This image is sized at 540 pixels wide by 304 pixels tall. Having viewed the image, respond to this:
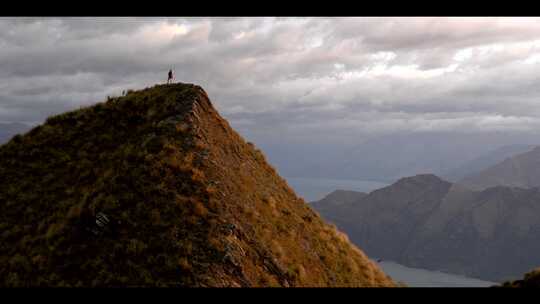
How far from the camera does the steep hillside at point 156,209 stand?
26672 mm

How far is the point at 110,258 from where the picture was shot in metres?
26.4

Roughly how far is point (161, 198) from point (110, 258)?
584cm

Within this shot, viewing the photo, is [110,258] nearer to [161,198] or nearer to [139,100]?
[161,198]

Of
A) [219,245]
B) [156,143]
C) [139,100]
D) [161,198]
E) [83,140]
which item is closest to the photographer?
[219,245]

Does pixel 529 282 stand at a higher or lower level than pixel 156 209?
lower

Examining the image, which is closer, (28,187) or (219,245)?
(219,245)

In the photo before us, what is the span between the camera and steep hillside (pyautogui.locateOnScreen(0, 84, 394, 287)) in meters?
26.7

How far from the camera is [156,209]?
30.1 m

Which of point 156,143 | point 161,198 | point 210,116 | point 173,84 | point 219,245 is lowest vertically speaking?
point 219,245

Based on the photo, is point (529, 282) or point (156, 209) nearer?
point (529, 282)

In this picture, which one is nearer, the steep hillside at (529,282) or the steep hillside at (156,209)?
the steep hillside at (529,282)

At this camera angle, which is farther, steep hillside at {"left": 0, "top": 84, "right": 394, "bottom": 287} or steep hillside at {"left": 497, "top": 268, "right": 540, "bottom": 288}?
steep hillside at {"left": 0, "top": 84, "right": 394, "bottom": 287}

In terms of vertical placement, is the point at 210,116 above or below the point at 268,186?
above

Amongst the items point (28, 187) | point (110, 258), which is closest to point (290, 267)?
point (110, 258)
